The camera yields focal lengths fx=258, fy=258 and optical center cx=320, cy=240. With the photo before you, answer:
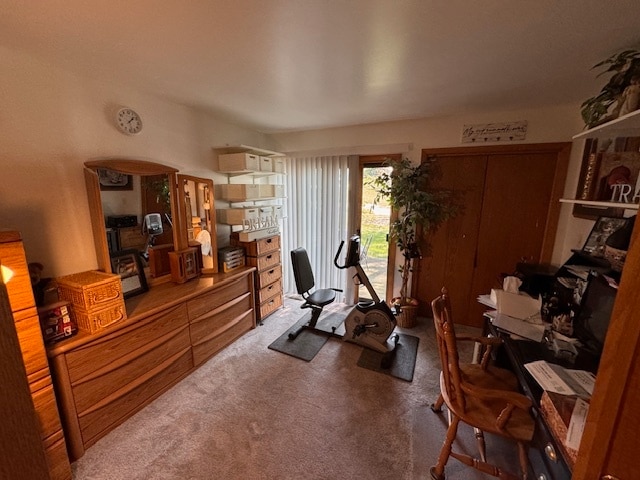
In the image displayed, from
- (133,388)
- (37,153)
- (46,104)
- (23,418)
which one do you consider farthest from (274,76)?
(133,388)

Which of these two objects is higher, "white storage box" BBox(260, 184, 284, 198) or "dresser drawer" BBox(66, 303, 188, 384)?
"white storage box" BBox(260, 184, 284, 198)

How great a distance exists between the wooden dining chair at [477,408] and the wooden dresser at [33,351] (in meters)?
1.98

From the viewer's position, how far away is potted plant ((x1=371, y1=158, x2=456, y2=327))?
110 inches

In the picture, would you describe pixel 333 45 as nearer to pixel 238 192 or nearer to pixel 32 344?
pixel 238 192

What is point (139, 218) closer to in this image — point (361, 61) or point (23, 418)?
point (23, 418)

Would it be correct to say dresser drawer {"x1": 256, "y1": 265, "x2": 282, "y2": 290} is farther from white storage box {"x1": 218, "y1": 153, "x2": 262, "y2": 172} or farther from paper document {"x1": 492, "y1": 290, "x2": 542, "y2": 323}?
paper document {"x1": 492, "y1": 290, "x2": 542, "y2": 323}

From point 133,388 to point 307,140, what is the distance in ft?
10.1

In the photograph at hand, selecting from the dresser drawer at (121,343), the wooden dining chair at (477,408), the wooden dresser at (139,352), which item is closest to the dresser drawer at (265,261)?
the wooden dresser at (139,352)

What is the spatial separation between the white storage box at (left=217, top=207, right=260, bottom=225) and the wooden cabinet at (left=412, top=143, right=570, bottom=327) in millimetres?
2044

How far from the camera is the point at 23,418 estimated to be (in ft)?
1.92

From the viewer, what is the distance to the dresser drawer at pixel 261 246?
2939 mm

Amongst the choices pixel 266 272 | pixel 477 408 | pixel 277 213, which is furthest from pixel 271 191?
pixel 477 408

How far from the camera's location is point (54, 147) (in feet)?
5.42

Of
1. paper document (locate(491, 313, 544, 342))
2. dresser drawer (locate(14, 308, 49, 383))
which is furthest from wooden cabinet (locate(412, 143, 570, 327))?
dresser drawer (locate(14, 308, 49, 383))
